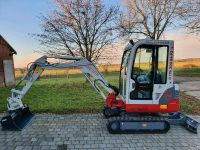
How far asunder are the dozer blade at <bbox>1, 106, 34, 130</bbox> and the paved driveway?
174 mm

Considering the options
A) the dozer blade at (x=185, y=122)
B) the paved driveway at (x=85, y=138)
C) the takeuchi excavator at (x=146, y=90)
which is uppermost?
the takeuchi excavator at (x=146, y=90)

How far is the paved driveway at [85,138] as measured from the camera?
223 inches

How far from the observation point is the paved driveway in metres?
5.66

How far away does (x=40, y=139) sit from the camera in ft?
20.0

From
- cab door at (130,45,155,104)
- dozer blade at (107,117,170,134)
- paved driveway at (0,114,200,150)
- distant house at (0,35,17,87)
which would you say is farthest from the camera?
distant house at (0,35,17,87)

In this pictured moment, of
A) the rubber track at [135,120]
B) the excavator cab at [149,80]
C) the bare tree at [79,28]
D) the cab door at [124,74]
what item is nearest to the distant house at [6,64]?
the bare tree at [79,28]

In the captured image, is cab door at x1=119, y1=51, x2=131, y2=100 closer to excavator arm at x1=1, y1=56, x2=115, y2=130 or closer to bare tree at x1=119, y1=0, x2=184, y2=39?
excavator arm at x1=1, y1=56, x2=115, y2=130

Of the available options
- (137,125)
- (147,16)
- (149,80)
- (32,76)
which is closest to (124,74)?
(149,80)

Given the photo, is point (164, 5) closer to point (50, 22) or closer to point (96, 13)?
point (96, 13)

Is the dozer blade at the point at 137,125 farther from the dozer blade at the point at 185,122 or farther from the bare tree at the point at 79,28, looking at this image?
the bare tree at the point at 79,28

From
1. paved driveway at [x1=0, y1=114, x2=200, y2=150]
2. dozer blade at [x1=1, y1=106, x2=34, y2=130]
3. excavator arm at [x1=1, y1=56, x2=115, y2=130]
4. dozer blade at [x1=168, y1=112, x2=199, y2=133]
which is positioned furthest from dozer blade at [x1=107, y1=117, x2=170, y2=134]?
dozer blade at [x1=1, y1=106, x2=34, y2=130]

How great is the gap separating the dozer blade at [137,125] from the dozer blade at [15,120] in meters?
2.66

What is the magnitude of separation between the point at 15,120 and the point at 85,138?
2.24 metres

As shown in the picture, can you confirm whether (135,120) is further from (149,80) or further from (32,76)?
(32,76)
